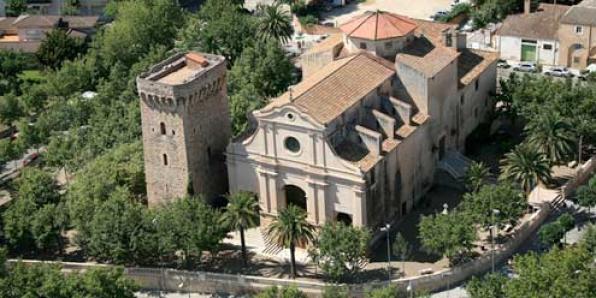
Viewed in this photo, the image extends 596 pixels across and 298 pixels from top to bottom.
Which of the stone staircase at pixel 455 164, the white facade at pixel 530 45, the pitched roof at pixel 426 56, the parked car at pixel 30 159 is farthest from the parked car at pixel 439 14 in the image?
the parked car at pixel 30 159

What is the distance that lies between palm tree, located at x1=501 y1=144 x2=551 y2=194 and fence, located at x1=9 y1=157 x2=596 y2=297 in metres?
3.03

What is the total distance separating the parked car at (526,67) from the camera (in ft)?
405

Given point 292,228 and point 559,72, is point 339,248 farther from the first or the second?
point 559,72

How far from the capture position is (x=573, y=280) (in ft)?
236

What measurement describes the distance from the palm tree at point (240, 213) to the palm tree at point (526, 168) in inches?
940

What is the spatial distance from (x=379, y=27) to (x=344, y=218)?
20.1m

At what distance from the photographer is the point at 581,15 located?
12294 cm

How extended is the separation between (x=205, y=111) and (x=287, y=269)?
1671 centimetres

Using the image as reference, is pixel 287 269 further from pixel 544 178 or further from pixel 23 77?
pixel 23 77

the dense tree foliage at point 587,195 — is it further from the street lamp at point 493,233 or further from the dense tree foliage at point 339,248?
the dense tree foliage at point 339,248

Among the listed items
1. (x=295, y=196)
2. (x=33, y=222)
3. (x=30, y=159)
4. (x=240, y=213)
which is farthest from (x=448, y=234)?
(x=30, y=159)

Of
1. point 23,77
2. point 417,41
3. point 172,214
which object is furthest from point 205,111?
point 23,77

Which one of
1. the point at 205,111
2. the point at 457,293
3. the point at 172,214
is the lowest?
the point at 457,293

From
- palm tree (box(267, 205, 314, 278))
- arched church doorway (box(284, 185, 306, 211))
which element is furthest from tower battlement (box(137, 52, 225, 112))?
palm tree (box(267, 205, 314, 278))
